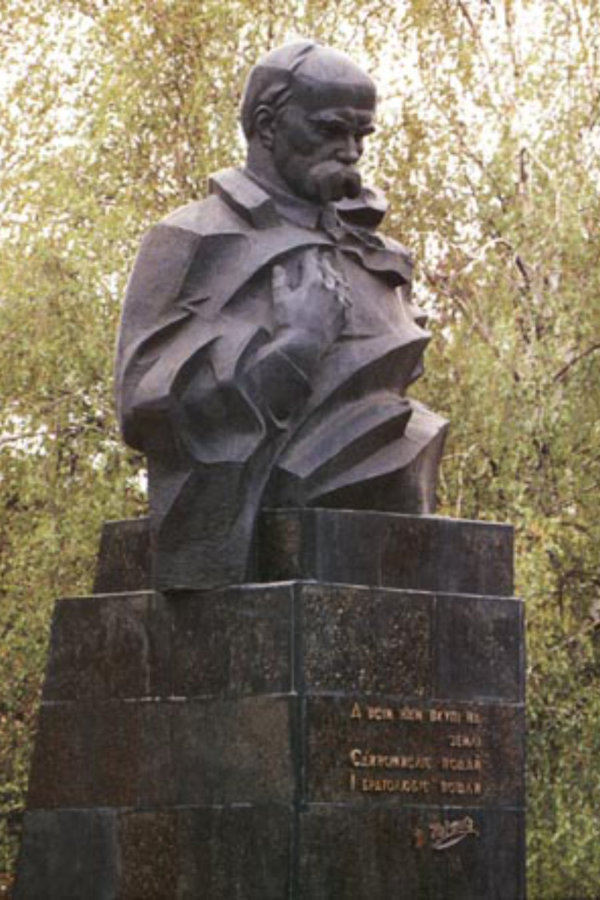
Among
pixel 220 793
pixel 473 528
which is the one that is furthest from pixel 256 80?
pixel 220 793

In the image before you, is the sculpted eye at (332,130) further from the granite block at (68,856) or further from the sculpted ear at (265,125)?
the granite block at (68,856)

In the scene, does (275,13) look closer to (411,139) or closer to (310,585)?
(411,139)

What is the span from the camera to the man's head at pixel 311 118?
534 inches

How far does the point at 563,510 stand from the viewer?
22.9 m

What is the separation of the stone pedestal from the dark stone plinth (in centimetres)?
1

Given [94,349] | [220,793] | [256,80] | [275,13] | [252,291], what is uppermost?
[275,13]

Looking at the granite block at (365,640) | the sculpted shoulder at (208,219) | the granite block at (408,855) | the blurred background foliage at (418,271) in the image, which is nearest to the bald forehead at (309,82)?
the sculpted shoulder at (208,219)

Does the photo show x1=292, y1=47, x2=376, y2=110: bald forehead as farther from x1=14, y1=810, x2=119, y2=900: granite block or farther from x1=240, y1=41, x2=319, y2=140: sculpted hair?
x1=14, y1=810, x2=119, y2=900: granite block

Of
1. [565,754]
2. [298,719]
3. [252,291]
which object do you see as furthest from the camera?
[565,754]

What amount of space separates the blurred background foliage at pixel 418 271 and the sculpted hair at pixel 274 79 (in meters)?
8.10

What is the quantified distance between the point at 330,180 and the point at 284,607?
2.18 m

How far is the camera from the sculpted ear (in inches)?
539

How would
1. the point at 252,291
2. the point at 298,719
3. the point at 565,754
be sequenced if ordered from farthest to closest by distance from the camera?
the point at 565,754, the point at 252,291, the point at 298,719

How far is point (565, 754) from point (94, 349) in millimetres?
5154
